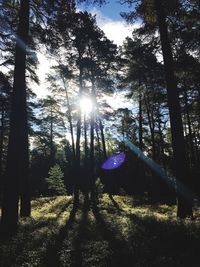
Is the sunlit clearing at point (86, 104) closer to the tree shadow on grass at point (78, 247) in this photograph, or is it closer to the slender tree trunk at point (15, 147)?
the slender tree trunk at point (15, 147)

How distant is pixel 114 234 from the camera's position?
852 cm

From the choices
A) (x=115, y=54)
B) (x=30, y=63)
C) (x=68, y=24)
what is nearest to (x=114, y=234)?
(x=68, y=24)

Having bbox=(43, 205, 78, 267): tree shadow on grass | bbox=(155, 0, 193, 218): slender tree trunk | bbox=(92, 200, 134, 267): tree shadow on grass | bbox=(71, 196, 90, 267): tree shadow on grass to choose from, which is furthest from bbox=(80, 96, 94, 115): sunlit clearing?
bbox=(92, 200, 134, 267): tree shadow on grass

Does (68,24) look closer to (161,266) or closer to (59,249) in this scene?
(59,249)

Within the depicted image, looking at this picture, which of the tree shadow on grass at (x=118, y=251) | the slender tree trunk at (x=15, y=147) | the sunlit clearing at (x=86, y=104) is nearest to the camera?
the tree shadow on grass at (x=118, y=251)

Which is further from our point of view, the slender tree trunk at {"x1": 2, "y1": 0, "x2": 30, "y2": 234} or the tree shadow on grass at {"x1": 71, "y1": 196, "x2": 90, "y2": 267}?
the slender tree trunk at {"x1": 2, "y1": 0, "x2": 30, "y2": 234}

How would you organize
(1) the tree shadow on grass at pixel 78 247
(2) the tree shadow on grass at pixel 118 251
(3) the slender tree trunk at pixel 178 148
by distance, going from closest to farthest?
(2) the tree shadow on grass at pixel 118 251, (1) the tree shadow on grass at pixel 78 247, (3) the slender tree trunk at pixel 178 148

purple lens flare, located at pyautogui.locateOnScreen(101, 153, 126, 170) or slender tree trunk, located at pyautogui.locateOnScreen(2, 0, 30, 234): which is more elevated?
purple lens flare, located at pyautogui.locateOnScreen(101, 153, 126, 170)

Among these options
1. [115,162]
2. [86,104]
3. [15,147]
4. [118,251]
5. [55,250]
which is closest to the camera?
[118,251]

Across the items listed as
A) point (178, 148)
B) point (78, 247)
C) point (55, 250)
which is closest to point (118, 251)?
point (78, 247)

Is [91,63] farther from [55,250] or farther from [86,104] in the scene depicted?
[55,250]

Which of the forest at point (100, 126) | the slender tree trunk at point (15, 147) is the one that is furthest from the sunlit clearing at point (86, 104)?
the slender tree trunk at point (15, 147)

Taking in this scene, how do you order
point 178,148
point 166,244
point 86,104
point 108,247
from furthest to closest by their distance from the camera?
point 86,104 → point 178,148 → point 108,247 → point 166,244

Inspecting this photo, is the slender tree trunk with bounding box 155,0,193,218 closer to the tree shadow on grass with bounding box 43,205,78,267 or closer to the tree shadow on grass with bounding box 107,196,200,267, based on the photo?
the tree shadow on grass with bounding box 107,196,200,267
